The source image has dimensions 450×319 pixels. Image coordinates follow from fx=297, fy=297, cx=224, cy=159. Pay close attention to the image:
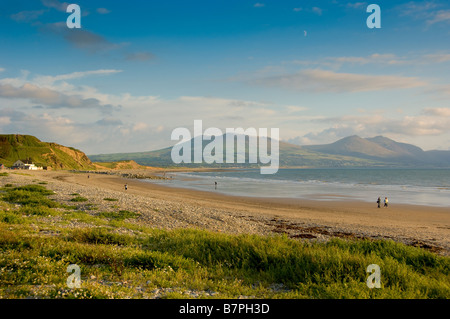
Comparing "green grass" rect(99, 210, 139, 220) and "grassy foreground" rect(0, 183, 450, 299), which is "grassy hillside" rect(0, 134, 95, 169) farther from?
"grassy foreground" rect(0, 183, 450, 299)

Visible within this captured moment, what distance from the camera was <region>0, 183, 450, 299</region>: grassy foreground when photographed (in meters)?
6.98

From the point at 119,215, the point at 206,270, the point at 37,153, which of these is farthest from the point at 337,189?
the point at 37,153

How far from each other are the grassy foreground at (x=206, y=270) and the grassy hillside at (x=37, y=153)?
15271 centimetres

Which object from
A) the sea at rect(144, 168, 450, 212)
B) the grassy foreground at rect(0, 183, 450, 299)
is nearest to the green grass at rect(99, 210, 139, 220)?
the grassy foreground at rect(0, 183, 450, 299)

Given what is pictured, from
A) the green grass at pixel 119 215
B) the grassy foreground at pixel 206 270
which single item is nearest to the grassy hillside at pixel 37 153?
the green grass at pixel 119 215

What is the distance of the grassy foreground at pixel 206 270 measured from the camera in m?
6.98

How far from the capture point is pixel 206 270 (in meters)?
8.56

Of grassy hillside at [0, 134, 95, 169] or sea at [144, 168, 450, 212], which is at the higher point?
grassy hillside at [0, 134, 95, 169]

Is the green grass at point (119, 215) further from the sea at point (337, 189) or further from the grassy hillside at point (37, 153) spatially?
the grassy hillside at point (37, 153)

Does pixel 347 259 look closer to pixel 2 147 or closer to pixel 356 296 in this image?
pixel 356 296

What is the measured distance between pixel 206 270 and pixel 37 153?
569 feet

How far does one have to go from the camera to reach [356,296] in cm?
679

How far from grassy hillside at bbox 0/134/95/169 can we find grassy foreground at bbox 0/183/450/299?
501 feet
